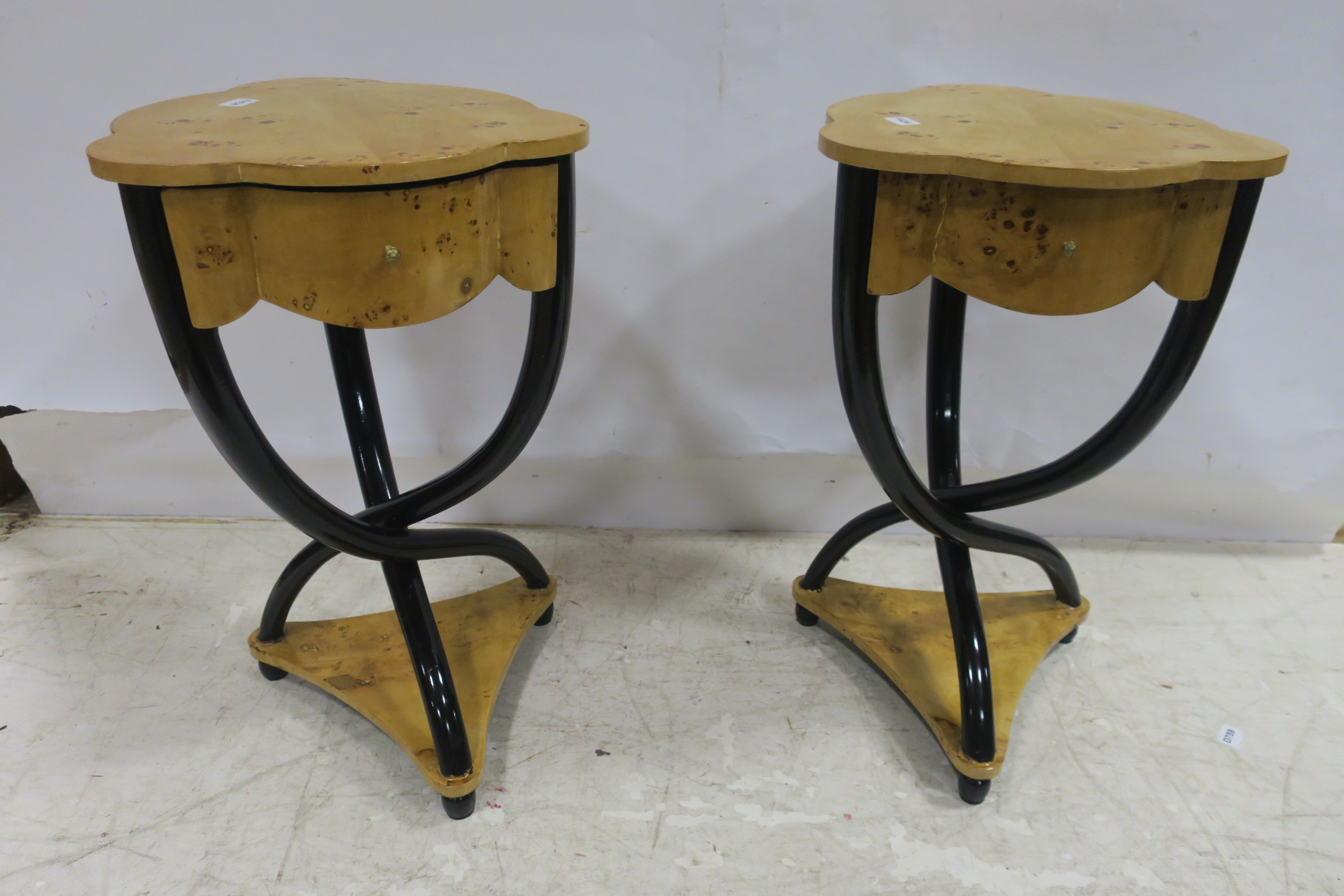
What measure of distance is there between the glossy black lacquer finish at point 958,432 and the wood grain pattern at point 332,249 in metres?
0.47

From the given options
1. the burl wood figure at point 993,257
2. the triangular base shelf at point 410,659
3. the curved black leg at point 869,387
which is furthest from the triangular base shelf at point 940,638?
the triangular base shelf at point 410,659

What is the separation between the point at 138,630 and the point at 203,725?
33 cm

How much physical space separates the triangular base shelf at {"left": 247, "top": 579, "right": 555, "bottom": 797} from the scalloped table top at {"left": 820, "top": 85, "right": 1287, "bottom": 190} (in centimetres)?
92

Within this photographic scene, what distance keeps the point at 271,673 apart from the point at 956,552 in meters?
1.17

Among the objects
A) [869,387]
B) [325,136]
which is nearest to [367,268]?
[325,136]

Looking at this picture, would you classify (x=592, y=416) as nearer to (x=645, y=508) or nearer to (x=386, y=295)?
(x=645, y=508)

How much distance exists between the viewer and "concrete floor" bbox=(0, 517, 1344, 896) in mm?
1132

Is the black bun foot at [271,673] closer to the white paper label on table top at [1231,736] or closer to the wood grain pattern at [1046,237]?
the wood grain pattern at [1046,237]

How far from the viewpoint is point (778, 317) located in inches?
66.2

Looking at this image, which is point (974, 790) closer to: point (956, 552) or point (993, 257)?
point (956, 552)

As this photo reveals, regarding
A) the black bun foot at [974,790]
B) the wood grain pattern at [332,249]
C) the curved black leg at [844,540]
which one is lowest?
the black bun foot at [974,790]

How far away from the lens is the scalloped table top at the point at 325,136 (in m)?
0.86

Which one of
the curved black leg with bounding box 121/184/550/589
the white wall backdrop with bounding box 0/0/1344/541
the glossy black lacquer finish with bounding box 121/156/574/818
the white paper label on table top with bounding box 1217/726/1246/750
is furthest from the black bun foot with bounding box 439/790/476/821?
the white paper label on table top with bounding box 1217/726/1246/750

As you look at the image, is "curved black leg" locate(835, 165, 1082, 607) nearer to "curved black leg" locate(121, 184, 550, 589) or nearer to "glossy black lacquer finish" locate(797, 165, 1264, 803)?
"glossy black lacquer finish" locate(797, 165, 1264, 803)
